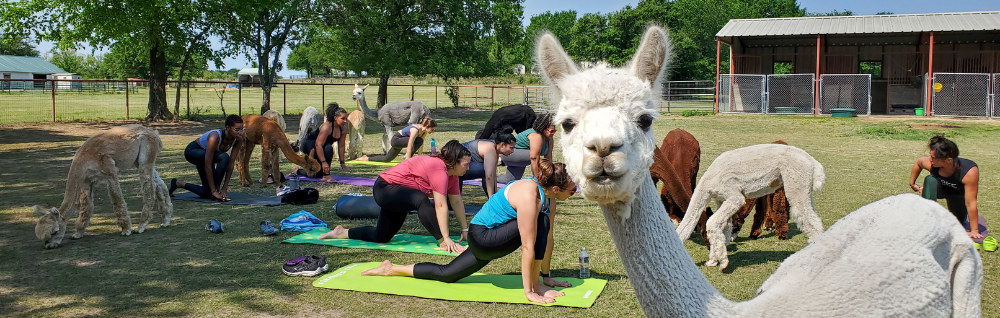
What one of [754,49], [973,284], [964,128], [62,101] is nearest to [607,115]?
[973,284]

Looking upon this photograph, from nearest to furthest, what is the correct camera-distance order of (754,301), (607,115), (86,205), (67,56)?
(607,115)
(754,301)
(86,205)
(67,56)

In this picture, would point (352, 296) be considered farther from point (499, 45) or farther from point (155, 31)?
point (499, 45)

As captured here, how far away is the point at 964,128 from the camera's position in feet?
76.3

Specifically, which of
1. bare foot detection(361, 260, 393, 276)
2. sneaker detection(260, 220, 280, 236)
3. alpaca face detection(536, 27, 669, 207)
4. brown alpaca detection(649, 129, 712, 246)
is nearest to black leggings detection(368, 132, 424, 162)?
sneaker detection(260, 220, 280, 236)

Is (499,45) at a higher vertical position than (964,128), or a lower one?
higher

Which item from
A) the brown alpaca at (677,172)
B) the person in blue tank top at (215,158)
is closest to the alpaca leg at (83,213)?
the person in blue tank top at (215,158)

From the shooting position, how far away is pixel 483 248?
581cm

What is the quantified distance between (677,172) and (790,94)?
89.1 ft

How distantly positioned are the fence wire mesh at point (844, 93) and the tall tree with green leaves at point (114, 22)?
25438mm

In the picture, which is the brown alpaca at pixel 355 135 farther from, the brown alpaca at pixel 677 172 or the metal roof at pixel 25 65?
the metal roof at pixel 25 65

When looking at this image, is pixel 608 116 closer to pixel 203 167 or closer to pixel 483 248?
pixel 483 248

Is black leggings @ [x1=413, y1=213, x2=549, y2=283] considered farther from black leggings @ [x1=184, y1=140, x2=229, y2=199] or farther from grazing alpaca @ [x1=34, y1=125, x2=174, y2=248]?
black leggings @ [x1=184, y1=140, x2=229, y2=199]

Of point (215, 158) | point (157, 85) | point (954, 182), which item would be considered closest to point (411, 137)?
point (215, 158)

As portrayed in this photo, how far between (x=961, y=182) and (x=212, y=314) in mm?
7209
